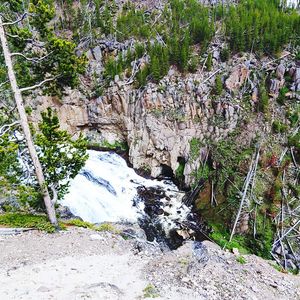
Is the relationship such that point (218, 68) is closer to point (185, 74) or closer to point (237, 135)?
point (185, 74)

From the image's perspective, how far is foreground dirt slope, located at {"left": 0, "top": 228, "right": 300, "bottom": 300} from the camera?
23.6 ft

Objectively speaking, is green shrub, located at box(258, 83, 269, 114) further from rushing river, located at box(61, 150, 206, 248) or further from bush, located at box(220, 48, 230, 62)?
rushing river, located at box(61, 150, 206, 248)

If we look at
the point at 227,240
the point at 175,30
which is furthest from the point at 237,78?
the point at 227,240

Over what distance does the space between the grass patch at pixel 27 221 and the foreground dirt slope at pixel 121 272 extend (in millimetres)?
404

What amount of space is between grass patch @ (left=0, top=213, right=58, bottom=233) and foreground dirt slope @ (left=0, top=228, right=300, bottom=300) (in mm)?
404

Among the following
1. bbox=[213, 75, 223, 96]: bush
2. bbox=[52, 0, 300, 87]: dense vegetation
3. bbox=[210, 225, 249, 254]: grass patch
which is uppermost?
bbox=[52, 0, 300, 87]: dense vegetation

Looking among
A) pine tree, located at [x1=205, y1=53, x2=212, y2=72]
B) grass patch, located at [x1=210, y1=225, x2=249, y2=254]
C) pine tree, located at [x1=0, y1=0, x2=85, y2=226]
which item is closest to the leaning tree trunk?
pine tree, located at [x1=0, y1=0, x2=85, y2=226]

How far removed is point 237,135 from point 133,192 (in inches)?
365

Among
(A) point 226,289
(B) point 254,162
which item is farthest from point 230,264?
(B) point 254,162

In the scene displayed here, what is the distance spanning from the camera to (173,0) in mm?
44031

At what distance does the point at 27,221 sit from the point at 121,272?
196 inches

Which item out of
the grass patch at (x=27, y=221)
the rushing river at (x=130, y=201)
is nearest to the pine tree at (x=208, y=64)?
the rushing river at (x=130, y=201)

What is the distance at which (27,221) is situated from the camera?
11.3m

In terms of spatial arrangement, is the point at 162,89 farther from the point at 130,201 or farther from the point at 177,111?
the point at 130,201
